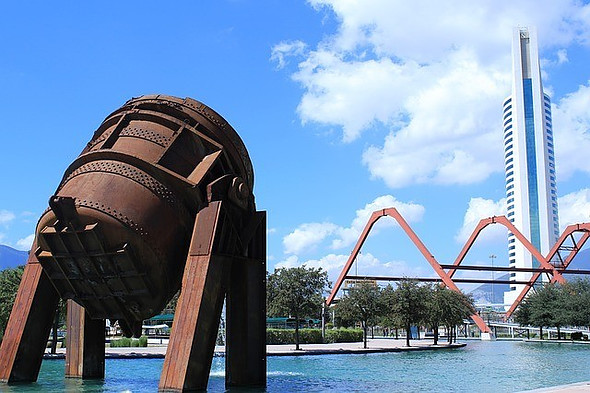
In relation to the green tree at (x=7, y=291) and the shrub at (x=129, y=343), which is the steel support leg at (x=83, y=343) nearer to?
the green tree at (x=7, y=291)

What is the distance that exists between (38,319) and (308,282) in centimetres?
3469

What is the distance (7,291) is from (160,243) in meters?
29.8

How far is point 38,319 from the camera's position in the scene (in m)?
17.0

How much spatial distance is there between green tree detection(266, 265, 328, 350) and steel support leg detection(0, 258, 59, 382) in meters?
Answer: 33.4

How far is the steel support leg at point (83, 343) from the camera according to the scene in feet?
62.1

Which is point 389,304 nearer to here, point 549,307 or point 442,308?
point 442,308

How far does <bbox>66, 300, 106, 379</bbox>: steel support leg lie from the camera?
1892cm

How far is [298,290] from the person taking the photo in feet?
165

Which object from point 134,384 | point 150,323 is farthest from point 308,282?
point 150,323

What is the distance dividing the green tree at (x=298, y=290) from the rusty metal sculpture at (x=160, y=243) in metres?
32.3

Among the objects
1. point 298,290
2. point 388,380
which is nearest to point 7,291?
point 298,290

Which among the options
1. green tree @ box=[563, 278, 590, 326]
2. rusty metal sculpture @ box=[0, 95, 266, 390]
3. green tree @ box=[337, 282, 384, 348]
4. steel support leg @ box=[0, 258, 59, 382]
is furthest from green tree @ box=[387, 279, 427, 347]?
steel support leg @ box=[0, 258, 59, 382]

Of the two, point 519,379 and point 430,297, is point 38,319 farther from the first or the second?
point 430,297

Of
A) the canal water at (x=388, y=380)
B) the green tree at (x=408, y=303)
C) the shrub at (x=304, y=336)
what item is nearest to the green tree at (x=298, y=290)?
the shrub at (x=304, y=336)
